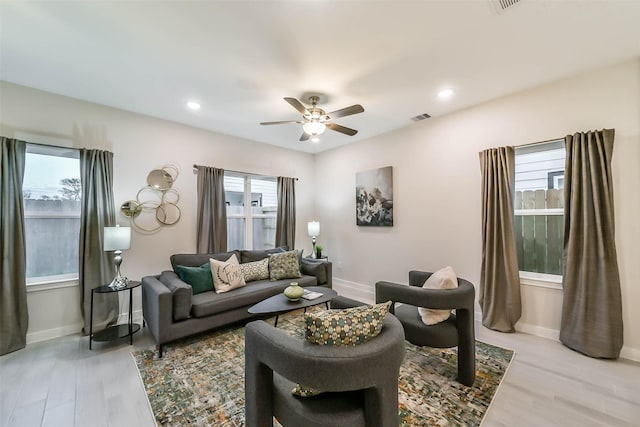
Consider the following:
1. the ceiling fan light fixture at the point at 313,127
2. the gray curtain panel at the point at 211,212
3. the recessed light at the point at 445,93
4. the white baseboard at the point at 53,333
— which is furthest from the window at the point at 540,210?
the white baseboard at the point at 53,333

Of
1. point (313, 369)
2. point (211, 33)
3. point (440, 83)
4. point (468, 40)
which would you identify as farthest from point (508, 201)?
point (211, 33)

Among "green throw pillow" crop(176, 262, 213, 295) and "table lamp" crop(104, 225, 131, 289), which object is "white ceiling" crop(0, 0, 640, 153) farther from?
"green throw pillow" crop(176, 262, 213, 295)

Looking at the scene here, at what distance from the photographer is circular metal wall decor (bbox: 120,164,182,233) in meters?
3.37

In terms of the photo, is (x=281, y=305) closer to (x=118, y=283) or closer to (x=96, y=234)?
(x=118, y=283)

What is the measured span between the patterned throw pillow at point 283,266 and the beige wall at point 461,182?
143cm

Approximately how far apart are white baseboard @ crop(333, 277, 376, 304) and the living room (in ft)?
→ 0.08

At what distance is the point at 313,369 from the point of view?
109 cm

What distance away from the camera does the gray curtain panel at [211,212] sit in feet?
12.7

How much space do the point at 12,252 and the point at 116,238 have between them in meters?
0.96

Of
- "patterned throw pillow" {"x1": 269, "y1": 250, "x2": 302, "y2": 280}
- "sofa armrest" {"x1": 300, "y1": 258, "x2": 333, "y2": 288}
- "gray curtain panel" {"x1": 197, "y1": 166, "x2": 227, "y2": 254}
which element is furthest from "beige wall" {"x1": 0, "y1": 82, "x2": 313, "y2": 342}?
"sofa armrest" {"x1": 300, "y1": 258, "x2": 333, "y2": 288}

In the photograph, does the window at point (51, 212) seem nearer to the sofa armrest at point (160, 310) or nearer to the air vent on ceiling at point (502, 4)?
the sofa armrest at point (160, 310)

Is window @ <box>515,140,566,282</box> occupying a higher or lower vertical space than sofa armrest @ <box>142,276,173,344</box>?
higher

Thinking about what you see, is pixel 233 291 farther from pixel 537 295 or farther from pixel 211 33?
pixel 537 295

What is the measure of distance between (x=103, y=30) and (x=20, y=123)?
5.98 feet
